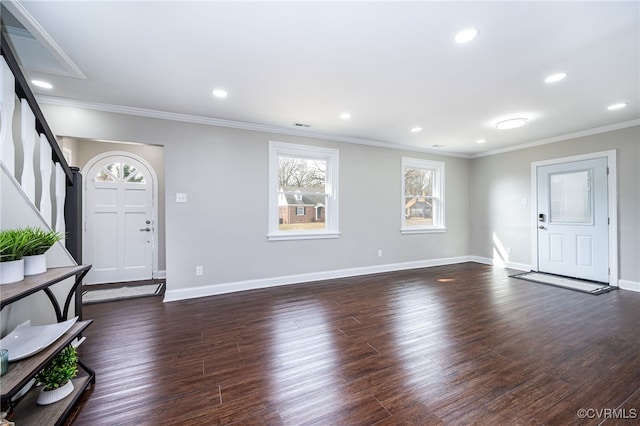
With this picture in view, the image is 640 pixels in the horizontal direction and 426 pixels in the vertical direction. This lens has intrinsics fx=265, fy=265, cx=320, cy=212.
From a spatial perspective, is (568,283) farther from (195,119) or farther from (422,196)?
(195,119)

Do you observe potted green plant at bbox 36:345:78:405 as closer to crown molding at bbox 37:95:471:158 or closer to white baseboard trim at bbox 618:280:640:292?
crown molding at bbox 37:95:471:158

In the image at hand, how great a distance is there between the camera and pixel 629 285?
3.91 meters

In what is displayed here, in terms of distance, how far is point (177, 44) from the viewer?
210 centimetres

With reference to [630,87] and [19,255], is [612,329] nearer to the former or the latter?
[630,87]

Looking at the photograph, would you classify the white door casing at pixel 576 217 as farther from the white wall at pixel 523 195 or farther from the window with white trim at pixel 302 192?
the window with white trim at pixel 302 192

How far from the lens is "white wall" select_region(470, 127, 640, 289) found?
3.88 m

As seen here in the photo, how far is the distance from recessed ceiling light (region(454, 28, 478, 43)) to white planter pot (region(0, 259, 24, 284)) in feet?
10.0

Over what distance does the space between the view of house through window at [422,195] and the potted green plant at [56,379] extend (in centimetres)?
492

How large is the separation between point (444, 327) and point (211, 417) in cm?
219

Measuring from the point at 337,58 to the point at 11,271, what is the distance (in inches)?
99.4

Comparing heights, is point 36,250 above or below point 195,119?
below

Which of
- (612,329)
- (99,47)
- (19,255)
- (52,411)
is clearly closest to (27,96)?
(99,47)

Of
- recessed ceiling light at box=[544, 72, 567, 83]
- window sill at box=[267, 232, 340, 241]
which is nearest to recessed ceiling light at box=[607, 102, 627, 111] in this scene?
recessed ceiling light at box=[544, 72, 567, 83]

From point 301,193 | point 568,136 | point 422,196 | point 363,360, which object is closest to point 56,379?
point 363,360
